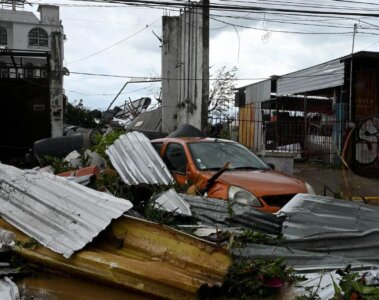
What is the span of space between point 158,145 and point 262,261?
4.87 m

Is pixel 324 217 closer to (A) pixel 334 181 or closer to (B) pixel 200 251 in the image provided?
(B) pixel 200 251

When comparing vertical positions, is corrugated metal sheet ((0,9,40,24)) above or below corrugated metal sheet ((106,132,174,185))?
above

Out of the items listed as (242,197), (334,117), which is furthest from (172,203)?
(334,117)

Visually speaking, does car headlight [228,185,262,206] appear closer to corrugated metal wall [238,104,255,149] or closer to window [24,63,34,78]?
window [24,63,34,78]

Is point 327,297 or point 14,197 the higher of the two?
point 14,197

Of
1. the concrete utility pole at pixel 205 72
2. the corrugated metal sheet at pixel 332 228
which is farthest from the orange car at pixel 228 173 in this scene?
the concrete utility pole at pixel 205 72

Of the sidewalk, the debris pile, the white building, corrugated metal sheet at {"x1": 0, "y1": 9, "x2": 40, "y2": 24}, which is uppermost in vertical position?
corrugated metal sheet at {"x1": 0, "y1": 9, "x2": 40, "y2": 24}

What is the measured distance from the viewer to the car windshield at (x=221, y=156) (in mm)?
8227

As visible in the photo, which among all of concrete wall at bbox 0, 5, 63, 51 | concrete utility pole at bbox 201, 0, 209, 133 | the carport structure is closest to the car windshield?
the carport structure

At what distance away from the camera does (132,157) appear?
28.7 feet

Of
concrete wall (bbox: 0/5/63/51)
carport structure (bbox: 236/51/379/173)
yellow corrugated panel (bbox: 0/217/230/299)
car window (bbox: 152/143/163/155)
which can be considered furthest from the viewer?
concrete wall (bbox: 0/5/63/51)

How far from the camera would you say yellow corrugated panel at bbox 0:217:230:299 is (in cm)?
433

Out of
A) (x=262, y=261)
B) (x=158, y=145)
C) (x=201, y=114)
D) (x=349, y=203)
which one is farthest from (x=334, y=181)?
(x=262, y=261)

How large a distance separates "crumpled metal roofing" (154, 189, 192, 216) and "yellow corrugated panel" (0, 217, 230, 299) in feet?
2.63
